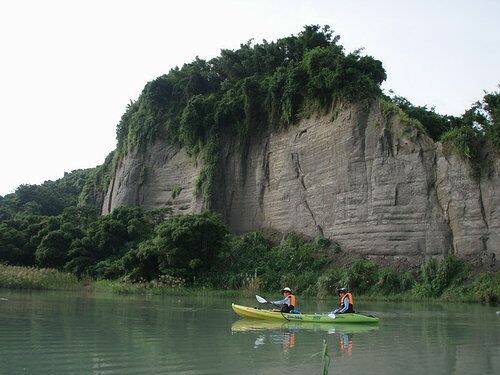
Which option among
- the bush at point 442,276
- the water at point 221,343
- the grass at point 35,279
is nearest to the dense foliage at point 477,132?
the bush at point 442,276

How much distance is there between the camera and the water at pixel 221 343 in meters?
11.6

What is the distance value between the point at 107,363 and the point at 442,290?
24179mm

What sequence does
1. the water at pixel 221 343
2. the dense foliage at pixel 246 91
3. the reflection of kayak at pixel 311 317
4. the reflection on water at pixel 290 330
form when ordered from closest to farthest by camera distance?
the water at pixel 221 343 < the reflection on water at pixel 290 330 < the reflection of kayak at pixel 311 317 < the dense foliage at pixel 246 91

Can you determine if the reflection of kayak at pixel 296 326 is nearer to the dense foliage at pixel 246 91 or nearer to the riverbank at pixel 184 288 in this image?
the riverbank at pixel 184 288

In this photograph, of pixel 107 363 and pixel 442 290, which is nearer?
pixel 107 363

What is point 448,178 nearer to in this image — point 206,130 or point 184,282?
point 184,282

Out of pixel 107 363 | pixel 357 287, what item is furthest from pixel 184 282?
pixel 107 363

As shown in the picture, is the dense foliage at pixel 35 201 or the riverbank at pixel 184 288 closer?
the riverbank at pixel 184 288

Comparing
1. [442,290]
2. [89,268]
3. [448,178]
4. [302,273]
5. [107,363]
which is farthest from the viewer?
[89,268]

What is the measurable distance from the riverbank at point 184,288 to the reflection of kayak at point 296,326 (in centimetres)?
1283

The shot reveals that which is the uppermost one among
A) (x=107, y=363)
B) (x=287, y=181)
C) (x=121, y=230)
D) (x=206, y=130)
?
(x=206, y=130)

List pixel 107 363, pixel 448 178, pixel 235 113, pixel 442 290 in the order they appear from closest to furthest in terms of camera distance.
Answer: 1. pixel 107 363
2. pixel 442 290
3. pixel 448 178
4. pixel 235 113

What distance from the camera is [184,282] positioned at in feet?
119

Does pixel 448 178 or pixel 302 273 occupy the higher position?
pixel 448 178
